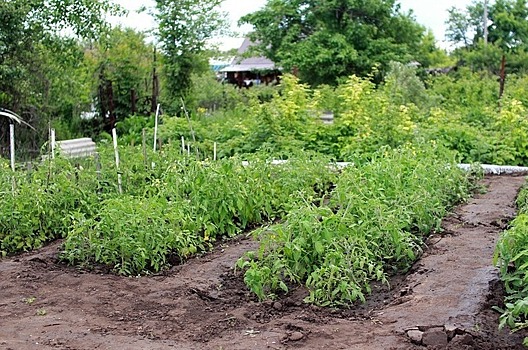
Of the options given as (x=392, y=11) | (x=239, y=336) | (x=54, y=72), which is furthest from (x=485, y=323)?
(x=392, y=11)

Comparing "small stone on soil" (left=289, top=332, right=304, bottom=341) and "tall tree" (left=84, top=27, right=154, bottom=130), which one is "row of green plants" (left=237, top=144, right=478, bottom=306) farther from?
"tall tree" (left=84, top=27, right=154, bottom=130)

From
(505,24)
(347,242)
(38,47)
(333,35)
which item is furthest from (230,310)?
(505,24)

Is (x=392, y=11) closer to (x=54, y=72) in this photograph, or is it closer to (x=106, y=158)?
(x=54, y=72)

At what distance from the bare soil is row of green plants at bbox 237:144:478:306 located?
0.13 meters

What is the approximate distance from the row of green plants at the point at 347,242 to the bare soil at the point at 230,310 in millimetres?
127

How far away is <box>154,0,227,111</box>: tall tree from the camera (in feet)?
50.2

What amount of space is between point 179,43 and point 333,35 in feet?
19.3

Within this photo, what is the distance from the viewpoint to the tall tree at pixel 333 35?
1962cm

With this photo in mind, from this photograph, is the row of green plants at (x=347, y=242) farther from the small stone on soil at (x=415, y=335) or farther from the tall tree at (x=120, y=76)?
the tall tree at (x=120, y=76)

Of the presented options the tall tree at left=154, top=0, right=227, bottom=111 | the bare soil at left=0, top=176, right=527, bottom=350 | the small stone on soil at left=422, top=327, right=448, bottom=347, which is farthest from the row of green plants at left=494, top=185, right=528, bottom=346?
the tall tree at left=154, top=0, right=227, bottom=111

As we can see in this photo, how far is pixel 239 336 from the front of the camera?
4.28 metres

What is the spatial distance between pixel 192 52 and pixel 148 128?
124 inches

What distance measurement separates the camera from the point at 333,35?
65.6ft

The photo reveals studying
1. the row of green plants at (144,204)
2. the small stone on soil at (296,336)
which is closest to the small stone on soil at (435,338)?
the small stone on soil at (296,336)
